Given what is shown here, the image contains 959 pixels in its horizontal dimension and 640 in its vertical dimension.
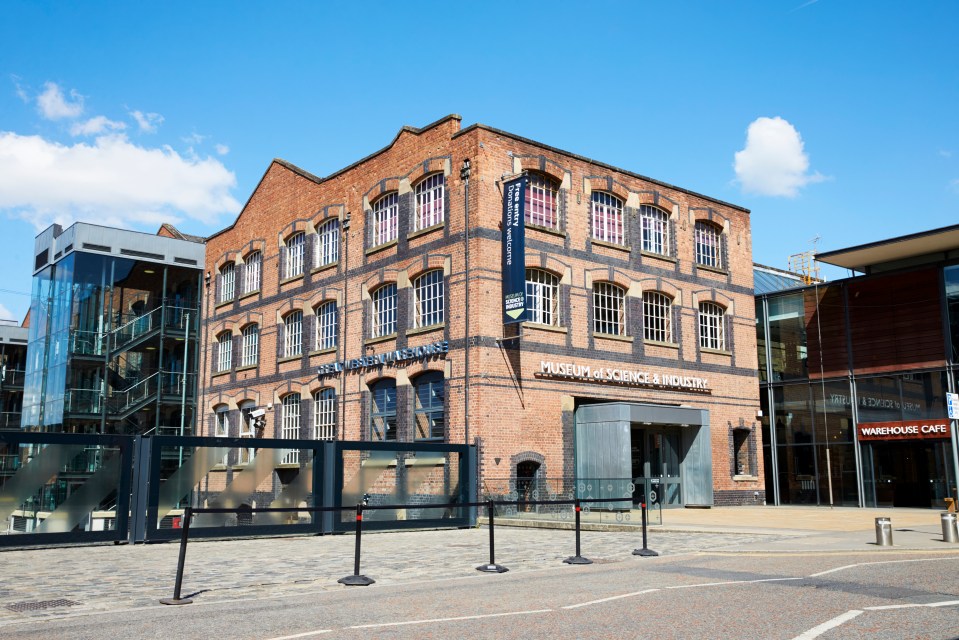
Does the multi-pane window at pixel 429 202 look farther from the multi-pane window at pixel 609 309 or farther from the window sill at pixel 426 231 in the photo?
the multi-pane window at pixel 609 309

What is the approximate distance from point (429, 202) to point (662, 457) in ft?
36.5

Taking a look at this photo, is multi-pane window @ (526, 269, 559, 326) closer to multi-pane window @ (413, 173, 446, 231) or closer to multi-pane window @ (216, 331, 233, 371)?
multi-pane window @ (413, 173, 446, 231)

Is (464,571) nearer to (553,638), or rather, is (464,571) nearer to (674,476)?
(553,638)

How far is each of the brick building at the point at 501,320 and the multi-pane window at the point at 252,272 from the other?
8.1 inches

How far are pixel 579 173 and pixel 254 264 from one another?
47.6ft

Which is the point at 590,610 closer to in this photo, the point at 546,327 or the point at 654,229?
the point at 546,327

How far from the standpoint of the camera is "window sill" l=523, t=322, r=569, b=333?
26.0 metres

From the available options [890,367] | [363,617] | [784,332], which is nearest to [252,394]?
[784,332]

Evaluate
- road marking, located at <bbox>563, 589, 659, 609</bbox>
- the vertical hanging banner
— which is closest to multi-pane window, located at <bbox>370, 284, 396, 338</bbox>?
the vertical hanging banner

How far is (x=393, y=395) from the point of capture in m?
28.0

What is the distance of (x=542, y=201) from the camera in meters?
27.5

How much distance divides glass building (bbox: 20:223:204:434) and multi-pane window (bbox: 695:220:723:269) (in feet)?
68.8

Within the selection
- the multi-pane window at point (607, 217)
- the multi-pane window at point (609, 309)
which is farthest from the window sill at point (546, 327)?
the multi-pane window at point (607, 217)

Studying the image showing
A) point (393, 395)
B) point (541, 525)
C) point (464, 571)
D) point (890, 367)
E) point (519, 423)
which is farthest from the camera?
point (890, 367)
